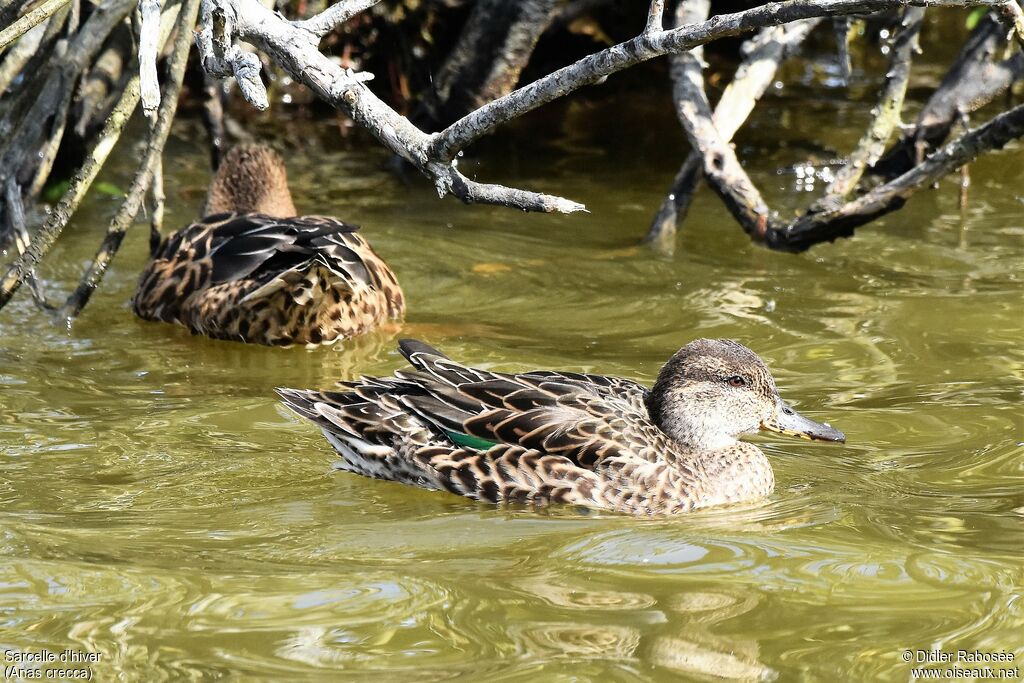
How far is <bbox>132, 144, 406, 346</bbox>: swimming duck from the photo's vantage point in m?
7.71

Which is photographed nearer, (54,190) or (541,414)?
(541,414)

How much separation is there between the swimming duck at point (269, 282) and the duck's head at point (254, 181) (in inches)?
26.1

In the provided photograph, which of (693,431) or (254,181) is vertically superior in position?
(254,181)

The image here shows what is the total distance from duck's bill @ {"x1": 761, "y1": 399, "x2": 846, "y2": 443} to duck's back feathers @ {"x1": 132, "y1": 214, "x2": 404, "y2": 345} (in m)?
2.80

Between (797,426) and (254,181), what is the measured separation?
4646 millimetres

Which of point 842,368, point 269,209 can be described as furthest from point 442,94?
point 842,368

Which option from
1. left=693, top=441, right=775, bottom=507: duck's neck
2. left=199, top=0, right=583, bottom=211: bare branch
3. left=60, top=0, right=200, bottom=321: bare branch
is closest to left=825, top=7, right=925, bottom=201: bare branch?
left=693, top=441, right=775, bottom=507: duck's neck

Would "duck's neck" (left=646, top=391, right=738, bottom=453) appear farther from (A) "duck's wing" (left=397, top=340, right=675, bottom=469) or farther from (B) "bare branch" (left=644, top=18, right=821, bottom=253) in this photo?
(B) "bare branch" (left=644, top=18, right=821, bottom=253)

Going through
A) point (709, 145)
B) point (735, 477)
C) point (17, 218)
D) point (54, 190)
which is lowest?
point (735, 477)

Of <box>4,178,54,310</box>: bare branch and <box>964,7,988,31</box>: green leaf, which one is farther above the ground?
<box>964,7,988,31</box>: green leaf

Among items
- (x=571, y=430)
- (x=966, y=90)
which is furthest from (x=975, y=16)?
(x=571, y=430)

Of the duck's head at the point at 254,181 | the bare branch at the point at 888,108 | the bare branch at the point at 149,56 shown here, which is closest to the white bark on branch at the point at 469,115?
the bare branch at the point at 149,56

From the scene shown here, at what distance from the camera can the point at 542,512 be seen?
17.9 ft

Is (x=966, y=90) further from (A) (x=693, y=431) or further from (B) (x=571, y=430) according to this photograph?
(B) (x=571, y=430)
